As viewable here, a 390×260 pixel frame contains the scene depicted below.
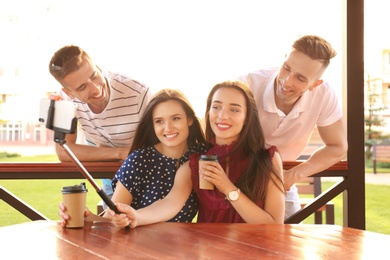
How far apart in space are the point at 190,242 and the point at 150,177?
0.63 meters

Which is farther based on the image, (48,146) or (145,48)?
(145,48)

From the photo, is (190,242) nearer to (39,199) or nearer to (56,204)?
(56,204)

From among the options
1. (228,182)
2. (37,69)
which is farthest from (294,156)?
(37,69)

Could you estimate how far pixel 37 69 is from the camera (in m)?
19.7

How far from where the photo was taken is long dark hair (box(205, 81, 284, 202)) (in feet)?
6.55

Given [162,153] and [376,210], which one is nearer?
[162,153]

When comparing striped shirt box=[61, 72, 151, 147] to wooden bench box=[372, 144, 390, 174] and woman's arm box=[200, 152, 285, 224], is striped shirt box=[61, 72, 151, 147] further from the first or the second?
wooden bench box=[372, 144, 390, 174]

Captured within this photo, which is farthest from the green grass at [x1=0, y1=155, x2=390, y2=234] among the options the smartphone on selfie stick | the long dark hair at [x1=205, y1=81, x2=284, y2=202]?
the smartphone on selfie stick

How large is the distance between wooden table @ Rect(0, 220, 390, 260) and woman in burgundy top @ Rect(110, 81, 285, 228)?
0.19 meters

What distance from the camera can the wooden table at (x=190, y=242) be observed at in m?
1.39

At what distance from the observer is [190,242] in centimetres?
151

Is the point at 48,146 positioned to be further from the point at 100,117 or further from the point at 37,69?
the point at 100,117

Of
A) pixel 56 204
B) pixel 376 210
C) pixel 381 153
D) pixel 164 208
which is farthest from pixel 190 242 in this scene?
pixel 381 153

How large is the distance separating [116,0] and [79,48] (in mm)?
19766
